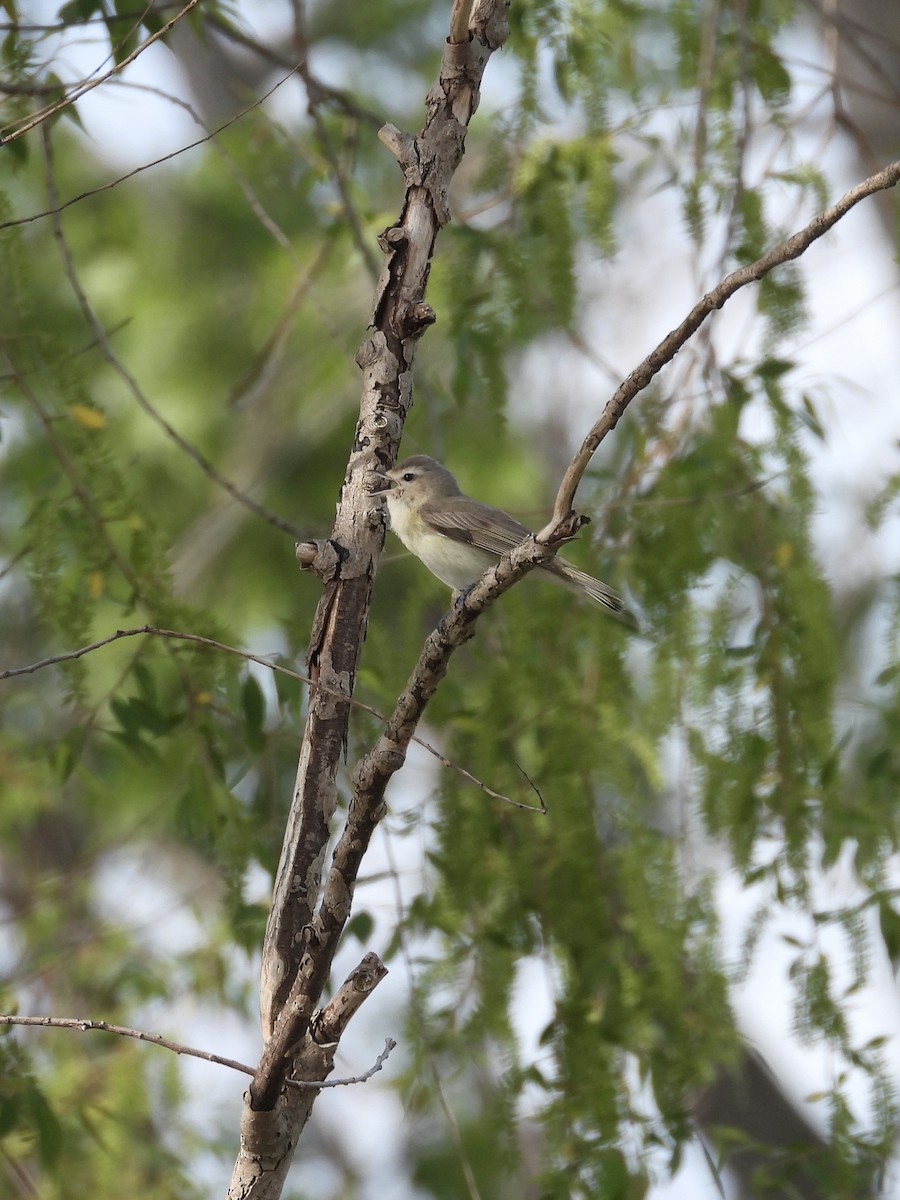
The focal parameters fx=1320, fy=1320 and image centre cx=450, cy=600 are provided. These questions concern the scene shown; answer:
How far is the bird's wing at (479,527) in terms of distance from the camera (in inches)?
147

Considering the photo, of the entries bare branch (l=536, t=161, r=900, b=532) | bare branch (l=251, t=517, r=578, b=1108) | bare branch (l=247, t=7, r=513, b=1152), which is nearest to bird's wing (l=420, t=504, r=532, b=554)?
bare branch (l=247, t=7, r=513, b=1152)

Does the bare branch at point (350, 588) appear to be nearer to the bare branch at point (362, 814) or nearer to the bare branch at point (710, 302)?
the bare branch at point (362, 814)

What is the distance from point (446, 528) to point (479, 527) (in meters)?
A: 0.09

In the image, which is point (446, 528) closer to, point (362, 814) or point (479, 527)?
point (479, 527)

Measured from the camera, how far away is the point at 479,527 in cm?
378

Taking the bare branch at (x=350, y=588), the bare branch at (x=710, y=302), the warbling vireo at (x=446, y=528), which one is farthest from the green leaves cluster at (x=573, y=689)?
the bare branch at (x=710, y=302)

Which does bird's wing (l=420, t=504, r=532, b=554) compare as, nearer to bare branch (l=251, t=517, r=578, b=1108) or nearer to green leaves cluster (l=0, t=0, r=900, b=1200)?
green leaves cluster (l=0, t=0, r=900, b=1200)

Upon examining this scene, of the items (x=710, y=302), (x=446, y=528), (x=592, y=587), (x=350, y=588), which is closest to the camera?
(x=710, y=302)

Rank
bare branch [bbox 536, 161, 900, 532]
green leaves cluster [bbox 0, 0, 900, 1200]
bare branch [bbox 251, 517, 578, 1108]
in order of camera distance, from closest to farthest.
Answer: bare branch [bbox 536, 161, 900, 532] < bare branch [bbox 251, 517, 578, 1108] < green leaves cluster [bbox 0, 0, 900, 1200]

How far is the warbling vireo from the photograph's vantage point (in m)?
3.71

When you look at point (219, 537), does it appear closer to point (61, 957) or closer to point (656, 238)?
point (61, 957)

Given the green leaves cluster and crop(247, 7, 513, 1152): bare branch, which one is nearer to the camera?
crop(247, 7, 513, 1152): bare branch

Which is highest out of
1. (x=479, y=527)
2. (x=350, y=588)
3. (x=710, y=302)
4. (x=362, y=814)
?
(x=479, y=527)

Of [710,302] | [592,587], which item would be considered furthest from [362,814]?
[592,587]
